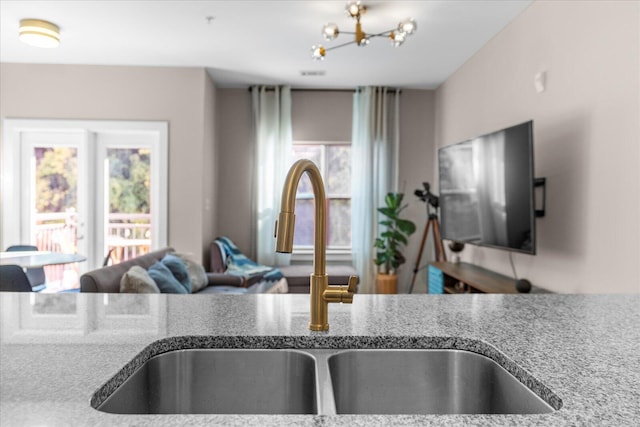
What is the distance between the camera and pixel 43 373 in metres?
0.69

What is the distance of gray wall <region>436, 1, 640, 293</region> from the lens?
7.39 feet

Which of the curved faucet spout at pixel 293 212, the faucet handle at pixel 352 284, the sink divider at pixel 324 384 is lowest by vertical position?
the sink divider at pixel 324 384

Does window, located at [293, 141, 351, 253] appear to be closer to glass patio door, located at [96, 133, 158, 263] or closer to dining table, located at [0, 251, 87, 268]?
glass patio door, located at [96, 133, 158, 263]

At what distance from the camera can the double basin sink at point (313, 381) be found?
0.88m

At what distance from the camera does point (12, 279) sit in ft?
8.50

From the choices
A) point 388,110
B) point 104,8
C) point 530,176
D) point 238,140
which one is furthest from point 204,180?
point 530,176

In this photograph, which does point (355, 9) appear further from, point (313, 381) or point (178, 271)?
point (313, 381)

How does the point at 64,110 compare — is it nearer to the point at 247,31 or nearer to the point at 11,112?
the point at 11,112

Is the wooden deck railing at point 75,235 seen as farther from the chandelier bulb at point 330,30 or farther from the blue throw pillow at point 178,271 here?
the chandelier bulb at point 330,30

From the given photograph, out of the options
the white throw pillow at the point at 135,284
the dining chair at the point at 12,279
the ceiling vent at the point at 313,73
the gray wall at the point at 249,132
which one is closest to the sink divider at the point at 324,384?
the white throw pillow at the point at 135,284

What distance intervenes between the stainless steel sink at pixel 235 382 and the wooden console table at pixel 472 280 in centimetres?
231

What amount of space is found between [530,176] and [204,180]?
3.33 meters

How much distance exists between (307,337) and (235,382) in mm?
168

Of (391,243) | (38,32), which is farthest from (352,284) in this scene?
(391,243)
